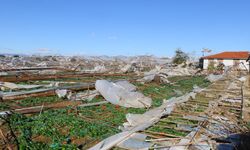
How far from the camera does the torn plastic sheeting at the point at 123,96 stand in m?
10.3

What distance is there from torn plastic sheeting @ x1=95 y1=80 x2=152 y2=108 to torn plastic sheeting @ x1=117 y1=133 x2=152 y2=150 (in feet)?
13.2

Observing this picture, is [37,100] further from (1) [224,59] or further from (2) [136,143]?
(1) [224,59]

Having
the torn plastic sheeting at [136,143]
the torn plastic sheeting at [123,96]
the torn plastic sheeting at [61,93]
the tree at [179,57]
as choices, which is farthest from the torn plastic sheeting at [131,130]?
the tree at [179,57]

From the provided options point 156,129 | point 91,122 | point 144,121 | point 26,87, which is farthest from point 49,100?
point 156,129

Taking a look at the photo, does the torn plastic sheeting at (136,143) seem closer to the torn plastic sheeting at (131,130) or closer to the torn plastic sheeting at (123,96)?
the torn plastic sheeting at (131,130)

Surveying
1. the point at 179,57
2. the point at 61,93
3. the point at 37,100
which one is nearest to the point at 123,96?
the point at 61,93

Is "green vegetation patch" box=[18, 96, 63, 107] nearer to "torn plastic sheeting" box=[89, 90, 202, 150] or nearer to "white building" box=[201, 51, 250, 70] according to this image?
"torn plastic sheeting" box=[89, 90, 202, 150]

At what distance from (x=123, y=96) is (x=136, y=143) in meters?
4.79

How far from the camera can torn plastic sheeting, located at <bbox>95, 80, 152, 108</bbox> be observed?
10.3 meters

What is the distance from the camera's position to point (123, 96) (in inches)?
414

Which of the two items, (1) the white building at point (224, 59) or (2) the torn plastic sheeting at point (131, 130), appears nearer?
(2) the torn plastic sheeting at point (131, 130)

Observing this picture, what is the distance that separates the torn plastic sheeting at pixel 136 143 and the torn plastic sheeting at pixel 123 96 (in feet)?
13.2

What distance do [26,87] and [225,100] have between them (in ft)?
32.4

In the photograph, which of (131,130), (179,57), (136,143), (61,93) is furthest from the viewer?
(179,57)
